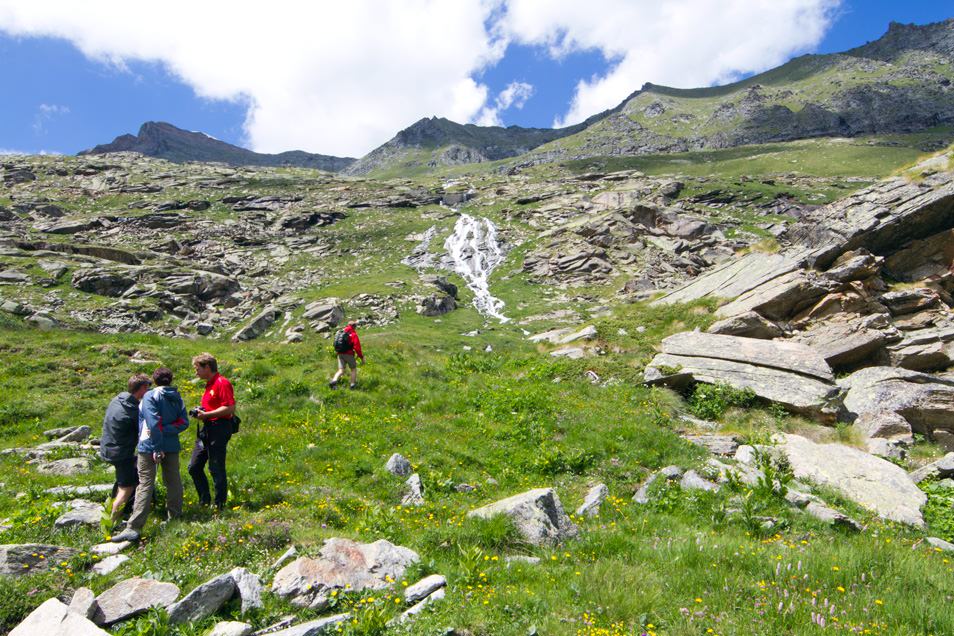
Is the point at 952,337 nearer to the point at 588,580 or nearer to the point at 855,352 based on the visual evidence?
the point at 855,352

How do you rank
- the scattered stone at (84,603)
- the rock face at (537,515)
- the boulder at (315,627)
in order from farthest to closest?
the rock face at (537,515), the scattered stone at (84,603), the boulder at (315,627)

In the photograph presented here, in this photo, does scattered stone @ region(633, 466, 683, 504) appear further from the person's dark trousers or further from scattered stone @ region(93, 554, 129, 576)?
scattered stone @ region(93, 554, 129, 576)

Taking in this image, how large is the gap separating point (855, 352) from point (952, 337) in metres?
3.91

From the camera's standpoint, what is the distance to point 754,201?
400 ft

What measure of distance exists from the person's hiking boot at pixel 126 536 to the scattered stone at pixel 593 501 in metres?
7.83

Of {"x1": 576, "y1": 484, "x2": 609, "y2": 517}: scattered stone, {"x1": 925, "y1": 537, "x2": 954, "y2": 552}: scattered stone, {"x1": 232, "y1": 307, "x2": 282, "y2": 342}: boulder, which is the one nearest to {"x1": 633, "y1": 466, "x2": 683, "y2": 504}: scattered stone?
{"x1": 576, "y1": 484, "x2": 609, "y2": 517}: scattered stone

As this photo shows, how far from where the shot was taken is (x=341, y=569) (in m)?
6.41

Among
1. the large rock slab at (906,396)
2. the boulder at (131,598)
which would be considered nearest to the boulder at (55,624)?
the boulder at (131,598)

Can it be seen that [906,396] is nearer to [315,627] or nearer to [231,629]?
[315,627]

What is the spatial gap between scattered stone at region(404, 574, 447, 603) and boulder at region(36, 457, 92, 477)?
358 inches

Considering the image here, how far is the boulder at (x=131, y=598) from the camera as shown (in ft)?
17.8

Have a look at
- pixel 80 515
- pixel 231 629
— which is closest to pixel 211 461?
pixel 80 515

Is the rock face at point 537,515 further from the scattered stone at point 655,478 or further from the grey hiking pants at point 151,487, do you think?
the grey hiking pants at point 151,487

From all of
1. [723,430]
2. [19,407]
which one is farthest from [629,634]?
[19,407]
